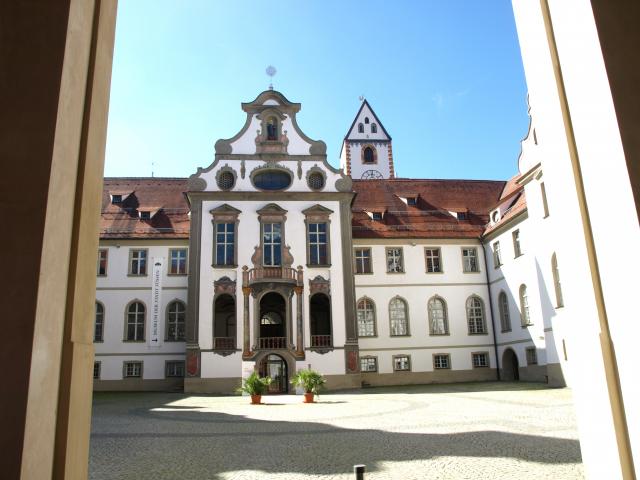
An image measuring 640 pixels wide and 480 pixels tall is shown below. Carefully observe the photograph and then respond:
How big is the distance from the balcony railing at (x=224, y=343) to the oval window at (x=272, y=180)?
8119mm

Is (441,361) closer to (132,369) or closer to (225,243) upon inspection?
(225,243)

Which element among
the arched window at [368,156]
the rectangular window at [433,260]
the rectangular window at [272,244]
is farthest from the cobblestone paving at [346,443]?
the arched window at [368,156]

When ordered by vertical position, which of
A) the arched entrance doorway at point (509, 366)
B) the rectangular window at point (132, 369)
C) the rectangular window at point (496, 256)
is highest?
the rectangular window at point (496, 256)

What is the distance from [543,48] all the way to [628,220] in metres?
1.40

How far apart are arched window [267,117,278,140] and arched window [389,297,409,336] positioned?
37.1 ft

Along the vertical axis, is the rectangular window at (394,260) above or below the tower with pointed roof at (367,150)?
below

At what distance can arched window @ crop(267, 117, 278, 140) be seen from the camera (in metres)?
30.9

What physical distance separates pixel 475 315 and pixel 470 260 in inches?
125

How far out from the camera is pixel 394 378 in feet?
101

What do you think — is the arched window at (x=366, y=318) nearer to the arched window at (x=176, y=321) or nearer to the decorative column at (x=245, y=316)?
the decorative column at (x=245, y=316)

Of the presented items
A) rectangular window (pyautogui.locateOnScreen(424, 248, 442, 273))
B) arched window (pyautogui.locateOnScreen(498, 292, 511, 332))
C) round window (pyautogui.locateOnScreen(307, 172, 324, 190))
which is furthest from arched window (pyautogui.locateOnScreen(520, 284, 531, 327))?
round window (pyautogui.locateOnScreen(307, 172, 324, 190))

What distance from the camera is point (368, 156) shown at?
55.2m

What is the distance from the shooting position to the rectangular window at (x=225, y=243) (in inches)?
1142

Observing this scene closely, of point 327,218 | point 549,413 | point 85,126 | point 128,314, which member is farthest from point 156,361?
point 85,126
